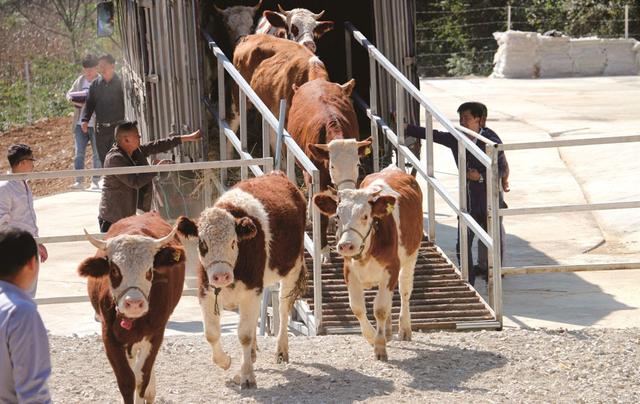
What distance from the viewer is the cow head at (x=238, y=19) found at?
51.8 feet

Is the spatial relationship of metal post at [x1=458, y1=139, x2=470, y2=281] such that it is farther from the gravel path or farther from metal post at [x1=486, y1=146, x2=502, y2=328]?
the gravel path

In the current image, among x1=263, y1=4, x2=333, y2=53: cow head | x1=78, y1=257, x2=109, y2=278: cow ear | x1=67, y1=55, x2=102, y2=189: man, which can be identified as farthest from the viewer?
x1=67, y1=55, x2=102, y2=189: man

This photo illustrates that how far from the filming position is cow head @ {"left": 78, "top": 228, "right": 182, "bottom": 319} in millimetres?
7438

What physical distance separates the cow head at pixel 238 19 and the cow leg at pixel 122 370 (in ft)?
27.6

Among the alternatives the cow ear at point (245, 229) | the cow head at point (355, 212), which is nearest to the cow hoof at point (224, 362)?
the cow ear at point (245, 229)

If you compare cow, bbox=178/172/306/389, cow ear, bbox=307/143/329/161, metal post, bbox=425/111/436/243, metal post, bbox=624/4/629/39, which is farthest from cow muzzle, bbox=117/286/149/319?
metal post, bbox=624/4/629/39

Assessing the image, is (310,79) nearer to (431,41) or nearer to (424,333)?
(424,333)

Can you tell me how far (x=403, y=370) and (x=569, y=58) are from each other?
2457 centimetres

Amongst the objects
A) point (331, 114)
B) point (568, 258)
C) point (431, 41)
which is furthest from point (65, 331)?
point (431, 41)

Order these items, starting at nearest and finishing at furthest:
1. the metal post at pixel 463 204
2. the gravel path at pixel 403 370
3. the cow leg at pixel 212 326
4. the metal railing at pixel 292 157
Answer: the gravel path at pixel 403 370 < the cow leg at pixel 212 326 < the metal railing at pixel 292 157 < the metal post at pixel 463 204

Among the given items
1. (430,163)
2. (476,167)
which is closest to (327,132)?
(430,163)

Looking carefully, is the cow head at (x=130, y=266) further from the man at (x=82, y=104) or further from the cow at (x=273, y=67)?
the man at (x=82, y=104)

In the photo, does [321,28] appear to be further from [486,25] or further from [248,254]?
[486,25]

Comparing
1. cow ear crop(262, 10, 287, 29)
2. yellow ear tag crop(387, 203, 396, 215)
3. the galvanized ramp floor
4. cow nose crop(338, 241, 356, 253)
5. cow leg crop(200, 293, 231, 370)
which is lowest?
the galvanized ramp floor
